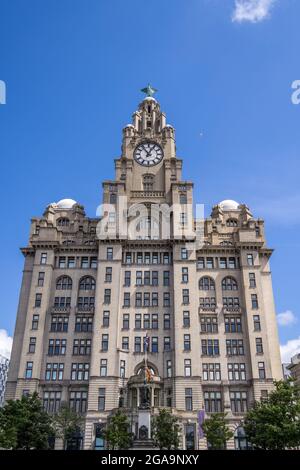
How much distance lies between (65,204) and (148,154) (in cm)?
2231

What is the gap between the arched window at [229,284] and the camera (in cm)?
8475

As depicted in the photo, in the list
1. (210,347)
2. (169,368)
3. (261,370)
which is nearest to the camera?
(261,370)

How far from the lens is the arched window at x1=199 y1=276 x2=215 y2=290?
84625 millimetres

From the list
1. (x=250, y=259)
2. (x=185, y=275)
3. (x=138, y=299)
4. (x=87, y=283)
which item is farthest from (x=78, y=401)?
(x=250, y=259)

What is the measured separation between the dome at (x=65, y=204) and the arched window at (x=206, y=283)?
33.7 metres

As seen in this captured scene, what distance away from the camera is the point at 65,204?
318ft

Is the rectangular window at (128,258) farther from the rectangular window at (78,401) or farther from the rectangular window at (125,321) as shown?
the rectangular window at (78,401)

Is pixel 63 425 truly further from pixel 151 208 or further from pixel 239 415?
pixel 151 208

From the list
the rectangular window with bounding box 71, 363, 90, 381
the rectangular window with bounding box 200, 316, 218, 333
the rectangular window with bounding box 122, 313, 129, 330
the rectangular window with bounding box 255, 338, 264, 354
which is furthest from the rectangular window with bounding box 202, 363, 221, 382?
the rectangular window with bounding box 71, 363, 90, 381

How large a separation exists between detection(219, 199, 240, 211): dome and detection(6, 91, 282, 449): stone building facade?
96 cm

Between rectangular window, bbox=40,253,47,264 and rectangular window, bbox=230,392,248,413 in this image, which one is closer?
rectangular window, bbox=230,392,248,413

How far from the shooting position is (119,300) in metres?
80.8

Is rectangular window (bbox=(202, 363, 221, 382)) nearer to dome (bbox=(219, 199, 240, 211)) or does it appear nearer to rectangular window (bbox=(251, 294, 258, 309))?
rectangular window (bbox=(251, 294, 258, 309))

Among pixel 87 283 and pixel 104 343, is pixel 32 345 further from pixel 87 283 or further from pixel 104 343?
pixel 87 283
